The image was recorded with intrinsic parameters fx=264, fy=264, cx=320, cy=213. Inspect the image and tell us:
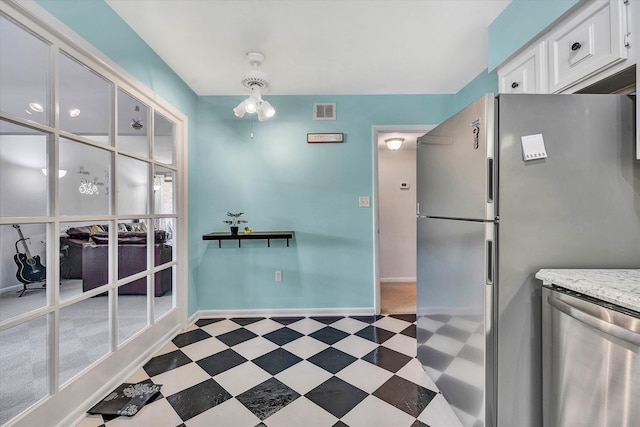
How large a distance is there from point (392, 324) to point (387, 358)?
25.4 inches

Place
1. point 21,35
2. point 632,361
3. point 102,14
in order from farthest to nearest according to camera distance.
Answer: point 102,14 → point 21,35 → point 632,361

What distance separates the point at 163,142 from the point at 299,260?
1.72 metres

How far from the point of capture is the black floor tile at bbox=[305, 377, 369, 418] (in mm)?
1521

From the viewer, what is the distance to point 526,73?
1.58 meters

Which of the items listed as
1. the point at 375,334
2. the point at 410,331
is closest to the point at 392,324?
the point at 410,331

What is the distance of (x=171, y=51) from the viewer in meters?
2.09

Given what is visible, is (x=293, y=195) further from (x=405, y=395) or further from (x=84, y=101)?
(x=405, y=395)

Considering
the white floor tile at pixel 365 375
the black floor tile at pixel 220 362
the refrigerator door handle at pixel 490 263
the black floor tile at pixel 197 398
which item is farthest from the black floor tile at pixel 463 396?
the black floor tile at pixel 220 362

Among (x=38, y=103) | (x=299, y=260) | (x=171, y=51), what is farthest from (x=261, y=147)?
(x=38, y=103)

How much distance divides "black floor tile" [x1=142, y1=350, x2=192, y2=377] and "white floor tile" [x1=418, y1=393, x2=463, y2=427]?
1.66m

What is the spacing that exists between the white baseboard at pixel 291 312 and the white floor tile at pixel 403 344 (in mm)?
549

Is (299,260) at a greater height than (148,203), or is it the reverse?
(148,203)

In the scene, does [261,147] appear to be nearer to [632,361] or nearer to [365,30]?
[365,30]

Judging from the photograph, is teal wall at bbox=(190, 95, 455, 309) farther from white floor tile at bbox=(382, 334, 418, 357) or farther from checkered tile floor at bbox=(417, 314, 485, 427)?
checkered tile floor at bbox=(417, 314, 485, 427)
